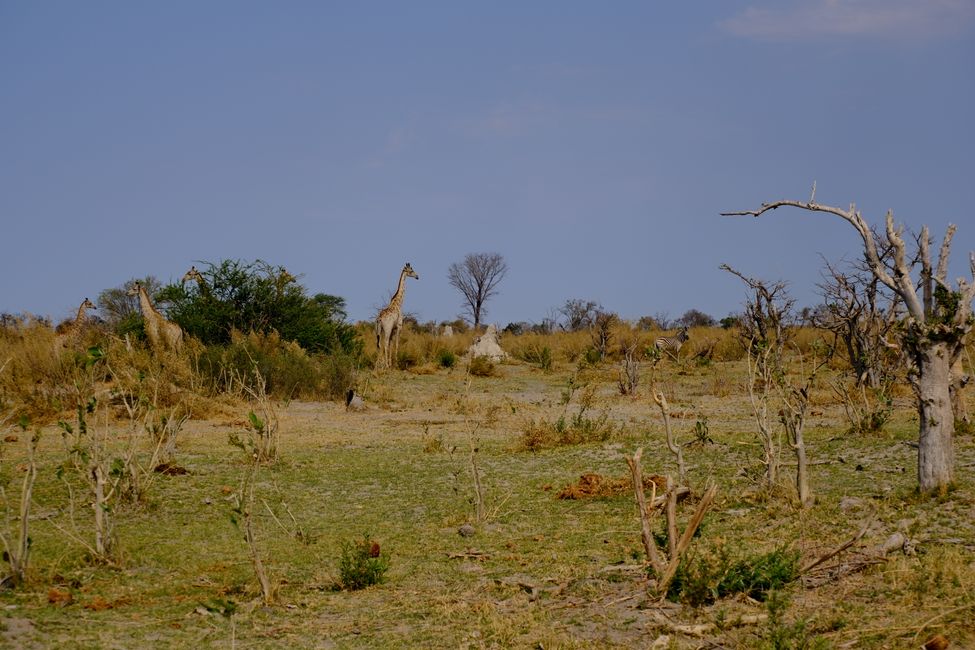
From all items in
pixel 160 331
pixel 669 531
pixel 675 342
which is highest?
pixel 675 342

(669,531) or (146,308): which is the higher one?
(146,308)

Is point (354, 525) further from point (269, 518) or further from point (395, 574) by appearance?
point (395, 574)

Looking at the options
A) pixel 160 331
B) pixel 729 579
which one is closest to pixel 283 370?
pixel 160 331

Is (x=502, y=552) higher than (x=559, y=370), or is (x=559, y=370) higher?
(x=559, y=370)

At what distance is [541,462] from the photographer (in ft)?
39.8

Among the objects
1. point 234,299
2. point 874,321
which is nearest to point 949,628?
point 874,321

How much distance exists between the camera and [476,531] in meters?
8.70

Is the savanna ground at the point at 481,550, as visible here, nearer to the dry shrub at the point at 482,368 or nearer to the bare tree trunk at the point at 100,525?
the bare tree trunk at the point at 100,525

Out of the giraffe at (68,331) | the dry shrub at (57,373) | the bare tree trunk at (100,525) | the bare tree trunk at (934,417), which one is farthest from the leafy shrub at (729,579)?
the giraffe at (68,331)

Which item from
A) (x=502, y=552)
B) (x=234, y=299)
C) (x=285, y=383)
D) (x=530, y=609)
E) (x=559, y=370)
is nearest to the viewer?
(x=530, y=609)

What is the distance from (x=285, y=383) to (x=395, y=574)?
1288 cm

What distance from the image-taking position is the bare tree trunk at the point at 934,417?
7781 millimetres

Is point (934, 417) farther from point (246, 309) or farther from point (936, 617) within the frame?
point (246, 309)

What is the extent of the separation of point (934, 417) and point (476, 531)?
3.71m
